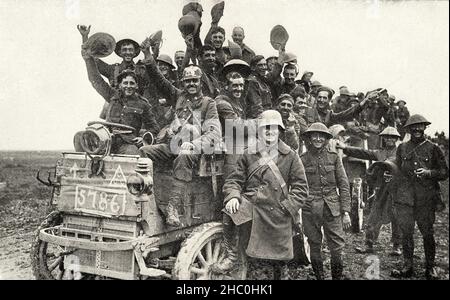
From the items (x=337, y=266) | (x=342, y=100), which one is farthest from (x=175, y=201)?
(x=342, y=100)

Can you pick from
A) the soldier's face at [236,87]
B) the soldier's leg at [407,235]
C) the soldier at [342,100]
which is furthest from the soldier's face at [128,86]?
the soldier at [342,100]

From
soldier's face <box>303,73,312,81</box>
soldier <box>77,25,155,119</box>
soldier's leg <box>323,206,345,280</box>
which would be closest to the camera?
soldier's leg <box>323,206,345,280</box>

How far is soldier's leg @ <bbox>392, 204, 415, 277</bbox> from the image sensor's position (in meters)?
5.68

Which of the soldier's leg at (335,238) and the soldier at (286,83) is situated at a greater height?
the soldier at (286,83)

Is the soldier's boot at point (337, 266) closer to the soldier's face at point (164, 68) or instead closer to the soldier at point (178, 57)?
the soldier's face at point (164, 68)

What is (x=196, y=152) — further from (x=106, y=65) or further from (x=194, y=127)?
(x=106, y=65)

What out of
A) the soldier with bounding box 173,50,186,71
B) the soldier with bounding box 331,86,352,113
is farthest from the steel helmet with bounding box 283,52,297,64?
the soldier with bounding box 331,86,352,113

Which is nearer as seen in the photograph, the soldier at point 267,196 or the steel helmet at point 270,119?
the soldier at point 267,196

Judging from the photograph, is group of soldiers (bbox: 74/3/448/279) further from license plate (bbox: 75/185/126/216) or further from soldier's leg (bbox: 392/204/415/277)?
license plate (bbox: 75/185/126/216)

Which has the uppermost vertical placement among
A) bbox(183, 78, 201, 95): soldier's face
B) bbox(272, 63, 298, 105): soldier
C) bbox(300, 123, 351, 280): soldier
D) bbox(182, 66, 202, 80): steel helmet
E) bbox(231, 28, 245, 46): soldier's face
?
bbox(231, 28, 245, 46): soldier's face

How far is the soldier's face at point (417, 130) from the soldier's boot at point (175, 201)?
10.7ft

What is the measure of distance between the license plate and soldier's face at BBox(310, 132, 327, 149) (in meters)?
2.62

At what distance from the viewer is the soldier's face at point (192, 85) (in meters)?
5.20
